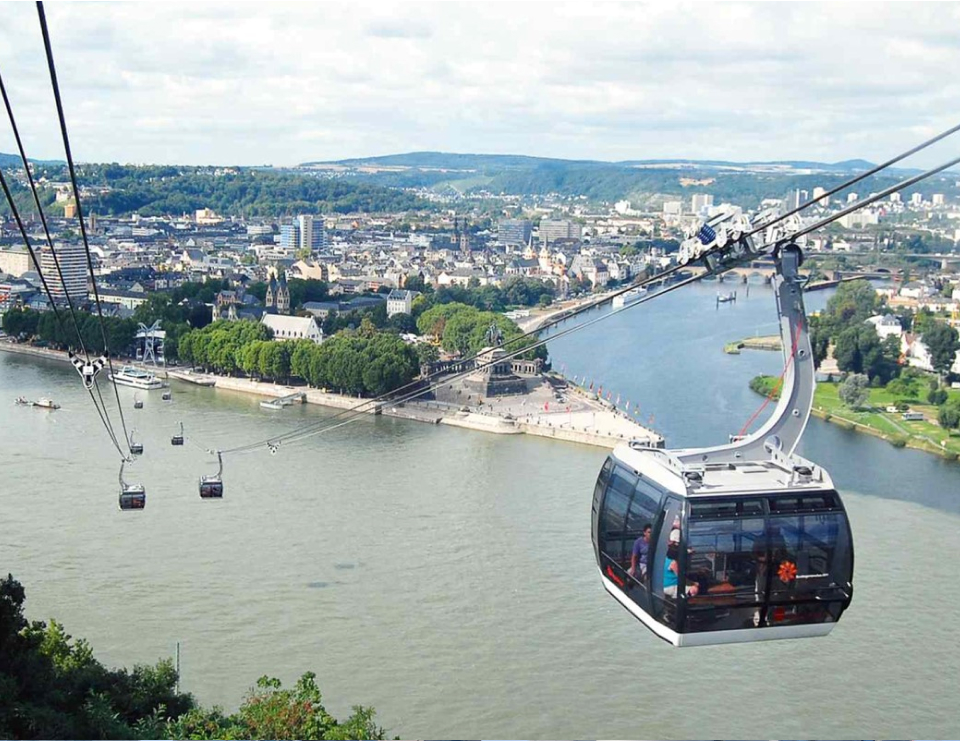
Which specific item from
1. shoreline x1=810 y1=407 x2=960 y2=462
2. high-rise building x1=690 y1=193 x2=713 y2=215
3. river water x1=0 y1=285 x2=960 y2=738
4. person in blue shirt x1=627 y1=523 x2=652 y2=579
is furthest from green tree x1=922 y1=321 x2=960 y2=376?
high-rise building x1=690 y1=193 x2=713 y2=215

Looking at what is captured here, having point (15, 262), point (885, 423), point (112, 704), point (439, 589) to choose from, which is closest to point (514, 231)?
point (15, 262)

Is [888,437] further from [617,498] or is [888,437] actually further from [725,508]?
[725,508]

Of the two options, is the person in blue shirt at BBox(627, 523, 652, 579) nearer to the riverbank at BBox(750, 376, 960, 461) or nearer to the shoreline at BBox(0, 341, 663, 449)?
the shoreline at BBox(0, 341, 663, 449)

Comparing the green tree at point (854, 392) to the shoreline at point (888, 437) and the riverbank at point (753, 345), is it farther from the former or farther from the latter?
the riverbank at point (753, 345)

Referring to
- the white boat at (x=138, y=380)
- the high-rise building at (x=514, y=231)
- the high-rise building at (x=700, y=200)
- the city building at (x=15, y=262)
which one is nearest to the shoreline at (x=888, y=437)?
the white boat at (x=138, y=380)

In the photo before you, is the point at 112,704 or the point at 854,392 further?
the point at 854,392

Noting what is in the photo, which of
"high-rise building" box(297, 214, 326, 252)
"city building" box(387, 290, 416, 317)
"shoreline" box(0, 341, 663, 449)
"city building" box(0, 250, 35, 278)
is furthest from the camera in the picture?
"high-rise building" box(297, 214, 326, 252)
